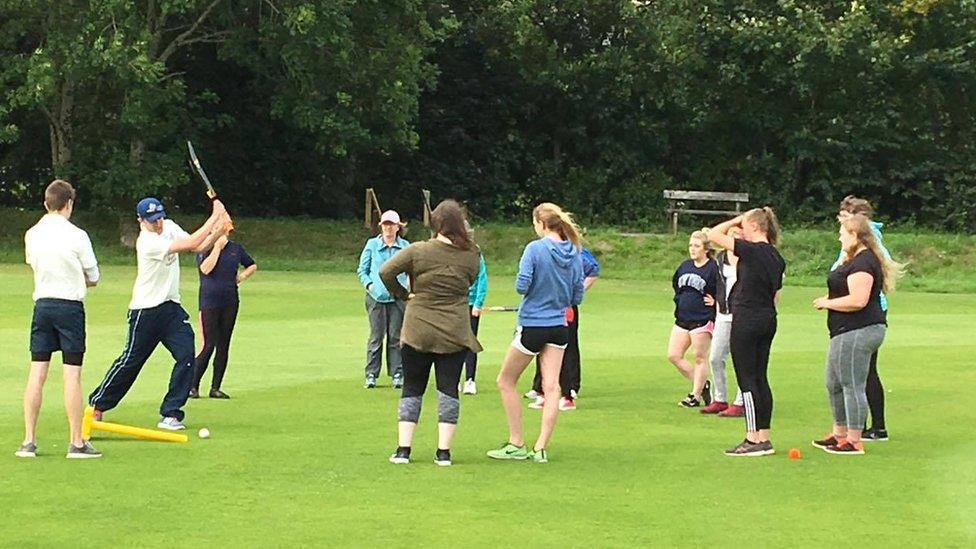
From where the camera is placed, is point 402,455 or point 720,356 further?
point 720,356

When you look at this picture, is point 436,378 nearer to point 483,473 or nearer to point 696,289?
point 483,473

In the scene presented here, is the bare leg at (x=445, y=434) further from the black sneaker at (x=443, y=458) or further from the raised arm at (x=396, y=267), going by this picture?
the raised arm at (x=396, y=267)

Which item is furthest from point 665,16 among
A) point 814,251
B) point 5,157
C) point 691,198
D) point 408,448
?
point 408,448

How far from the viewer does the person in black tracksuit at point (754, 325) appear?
11023 mm

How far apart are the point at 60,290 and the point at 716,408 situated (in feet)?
20.2

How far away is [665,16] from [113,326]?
2672cm

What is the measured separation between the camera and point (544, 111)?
46.8 m

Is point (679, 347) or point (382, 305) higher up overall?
point (382, 305)

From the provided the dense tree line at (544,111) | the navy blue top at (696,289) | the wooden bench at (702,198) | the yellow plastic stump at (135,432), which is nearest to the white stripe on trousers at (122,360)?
the yellow plastic stump at (135,432)

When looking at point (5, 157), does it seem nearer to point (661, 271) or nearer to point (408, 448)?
point (661, 271)

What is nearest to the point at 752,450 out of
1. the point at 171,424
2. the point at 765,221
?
the point at 765,221

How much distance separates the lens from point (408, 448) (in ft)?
34.8

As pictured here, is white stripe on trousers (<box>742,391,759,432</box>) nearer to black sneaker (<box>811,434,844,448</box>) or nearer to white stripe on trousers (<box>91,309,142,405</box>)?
black sneaker (<box>811,434,844,448</box>)

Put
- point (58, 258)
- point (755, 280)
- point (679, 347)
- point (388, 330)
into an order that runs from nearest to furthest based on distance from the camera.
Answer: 1. point (58, 258)
2. point (755, 280)
3. point (679, 347)
4. point (388, 330)
